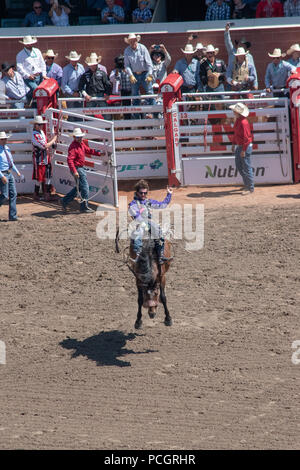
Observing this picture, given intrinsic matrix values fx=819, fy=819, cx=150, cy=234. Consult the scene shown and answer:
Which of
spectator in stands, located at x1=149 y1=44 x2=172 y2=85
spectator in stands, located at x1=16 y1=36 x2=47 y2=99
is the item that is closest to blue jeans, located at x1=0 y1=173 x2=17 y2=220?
spectator in stands, located at x1=16 y1=36 x2=47 y2=99

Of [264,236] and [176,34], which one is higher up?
[176,34]

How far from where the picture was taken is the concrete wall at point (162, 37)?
63.2 feet

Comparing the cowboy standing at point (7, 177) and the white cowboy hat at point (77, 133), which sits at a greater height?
the white cowboy hat at point (77, 133)

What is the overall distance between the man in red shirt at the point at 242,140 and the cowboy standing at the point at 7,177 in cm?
445

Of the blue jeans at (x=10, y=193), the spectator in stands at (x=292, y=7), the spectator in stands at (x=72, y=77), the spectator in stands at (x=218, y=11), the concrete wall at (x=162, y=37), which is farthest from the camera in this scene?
the spectator in stands at (x=218, y=11)

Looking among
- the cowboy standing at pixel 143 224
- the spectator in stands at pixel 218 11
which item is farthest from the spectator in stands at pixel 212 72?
the cowboy standing at pixel 143 224

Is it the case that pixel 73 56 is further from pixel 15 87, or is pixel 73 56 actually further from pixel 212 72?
pixel 212 72

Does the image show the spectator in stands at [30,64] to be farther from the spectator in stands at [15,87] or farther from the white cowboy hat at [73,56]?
the white cowboy hat at [73,56]

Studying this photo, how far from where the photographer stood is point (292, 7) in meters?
19.8

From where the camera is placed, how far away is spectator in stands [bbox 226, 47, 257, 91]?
58.3 feet

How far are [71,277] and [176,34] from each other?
27.3 feet
